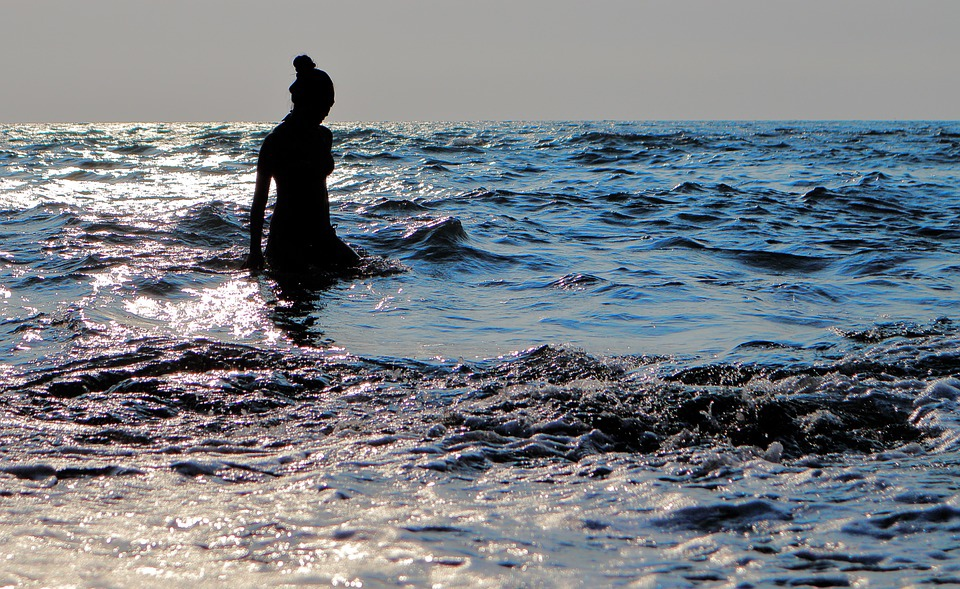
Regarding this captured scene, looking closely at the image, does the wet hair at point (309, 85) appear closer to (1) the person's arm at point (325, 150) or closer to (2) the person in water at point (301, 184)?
(2) the person in water at point (301, 184)

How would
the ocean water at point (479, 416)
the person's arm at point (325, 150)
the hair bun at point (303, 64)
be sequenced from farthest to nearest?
the person's arm at point (325, 150)
the hair bun at point (303, 64)
the ocean water at point (479, 416)

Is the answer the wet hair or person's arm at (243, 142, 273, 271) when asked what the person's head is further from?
person's arm at (243, 142, 273, 271)

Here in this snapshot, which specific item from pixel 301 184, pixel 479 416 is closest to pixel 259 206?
pixel 301 184

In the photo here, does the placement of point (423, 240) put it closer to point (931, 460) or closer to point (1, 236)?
point (1, 236)

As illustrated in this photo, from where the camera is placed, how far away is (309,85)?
6.70 metres

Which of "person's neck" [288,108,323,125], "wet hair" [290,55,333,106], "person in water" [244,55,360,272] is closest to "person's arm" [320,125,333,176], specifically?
"person in water" [244,55,360,272]

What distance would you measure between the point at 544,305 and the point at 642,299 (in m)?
0.85

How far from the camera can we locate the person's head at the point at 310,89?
6.68 metres

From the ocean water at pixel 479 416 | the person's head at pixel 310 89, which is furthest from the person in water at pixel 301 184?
the ocean water at pixel 479 416

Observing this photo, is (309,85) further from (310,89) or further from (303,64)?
(303,64)

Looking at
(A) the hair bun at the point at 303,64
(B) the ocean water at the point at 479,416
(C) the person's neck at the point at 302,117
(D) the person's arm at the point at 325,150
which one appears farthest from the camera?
(D) the person's arm at the point at 325,150

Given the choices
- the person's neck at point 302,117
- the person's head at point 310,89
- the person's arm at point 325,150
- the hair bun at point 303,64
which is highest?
the hair bun at point 303,64

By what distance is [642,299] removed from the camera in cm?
674

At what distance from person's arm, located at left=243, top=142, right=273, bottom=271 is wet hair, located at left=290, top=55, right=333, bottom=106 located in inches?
18.5
